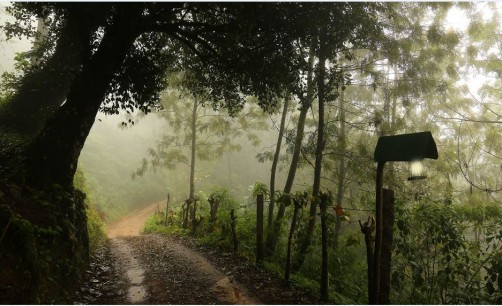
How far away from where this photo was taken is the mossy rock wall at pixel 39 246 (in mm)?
4281

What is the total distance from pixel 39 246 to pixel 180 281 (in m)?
2.83

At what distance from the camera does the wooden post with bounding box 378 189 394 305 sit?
4.96m

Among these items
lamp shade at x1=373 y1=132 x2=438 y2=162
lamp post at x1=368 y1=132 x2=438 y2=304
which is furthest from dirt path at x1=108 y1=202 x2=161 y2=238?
lamp shade at x1=373 y1=132 x2=438 y2=162

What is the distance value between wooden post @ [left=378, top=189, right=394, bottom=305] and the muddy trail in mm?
1335

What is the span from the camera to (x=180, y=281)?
692cm

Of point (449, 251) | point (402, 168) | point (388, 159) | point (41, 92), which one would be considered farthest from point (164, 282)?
point (402, 168)

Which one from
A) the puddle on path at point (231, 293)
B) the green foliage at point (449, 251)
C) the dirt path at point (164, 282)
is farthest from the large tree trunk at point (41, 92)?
the green foliage at point (449, 251)

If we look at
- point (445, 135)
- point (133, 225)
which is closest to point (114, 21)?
point (445, 135)

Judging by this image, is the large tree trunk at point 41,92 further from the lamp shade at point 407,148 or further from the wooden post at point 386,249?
the wooden post at point 386,249

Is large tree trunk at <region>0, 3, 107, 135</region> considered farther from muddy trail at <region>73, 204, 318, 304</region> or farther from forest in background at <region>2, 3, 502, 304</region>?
muddy trail at <region>73, 204, 318, 304</region>

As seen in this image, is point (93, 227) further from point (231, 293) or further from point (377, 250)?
point (377, 250)

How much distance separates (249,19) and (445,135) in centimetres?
Result: 1555

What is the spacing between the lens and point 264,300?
576 centimetres

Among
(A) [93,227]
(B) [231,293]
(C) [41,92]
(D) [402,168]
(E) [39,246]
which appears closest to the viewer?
(E) [39,246]
